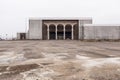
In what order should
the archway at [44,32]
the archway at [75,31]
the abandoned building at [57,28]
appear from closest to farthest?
the abandoned building at [57,28] → the archway at [44,32] → the archway at [75,31]

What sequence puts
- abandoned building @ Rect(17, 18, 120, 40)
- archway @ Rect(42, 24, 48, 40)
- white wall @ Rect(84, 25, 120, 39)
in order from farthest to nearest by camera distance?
archway @ Rect(42, 24, 48, 40), abandoned building @ Rect(17, 18, 120, 40), white wall @ Rect(84, 25, 120, 39)

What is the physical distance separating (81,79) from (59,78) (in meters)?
0.55

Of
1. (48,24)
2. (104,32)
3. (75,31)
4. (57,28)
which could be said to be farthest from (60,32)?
(104,32)

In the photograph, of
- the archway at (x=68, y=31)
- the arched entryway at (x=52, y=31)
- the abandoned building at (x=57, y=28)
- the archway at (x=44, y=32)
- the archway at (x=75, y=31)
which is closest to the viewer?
the abandoned building at (x=57, y=28)

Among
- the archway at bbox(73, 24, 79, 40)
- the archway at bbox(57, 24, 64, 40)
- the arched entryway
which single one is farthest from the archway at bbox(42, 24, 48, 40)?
the archway at bbox(73, 24, 79, 40)

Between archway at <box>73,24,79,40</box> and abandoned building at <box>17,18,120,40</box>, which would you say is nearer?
abandoned building at <box>17,18,120,40</box>

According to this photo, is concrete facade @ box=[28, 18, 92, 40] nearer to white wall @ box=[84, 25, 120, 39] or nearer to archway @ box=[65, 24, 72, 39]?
archway @ box=[65, 24, 72, 39]

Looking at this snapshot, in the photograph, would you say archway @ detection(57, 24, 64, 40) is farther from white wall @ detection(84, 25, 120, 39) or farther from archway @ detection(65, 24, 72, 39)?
white wall @ detection(84, 25, 120, 39)

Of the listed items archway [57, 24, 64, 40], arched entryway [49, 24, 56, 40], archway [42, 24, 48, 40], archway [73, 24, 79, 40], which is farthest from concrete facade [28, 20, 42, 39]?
archway [73, 24, 79, 40]

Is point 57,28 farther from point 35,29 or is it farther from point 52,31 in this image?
point 35,29

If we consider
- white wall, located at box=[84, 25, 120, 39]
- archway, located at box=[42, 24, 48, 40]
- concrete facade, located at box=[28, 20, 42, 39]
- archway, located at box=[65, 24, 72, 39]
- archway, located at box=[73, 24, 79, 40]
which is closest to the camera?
white wall, located at box=[84, 25, 120, 39]

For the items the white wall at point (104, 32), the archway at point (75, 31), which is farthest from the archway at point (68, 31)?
the white wall at point (104, 32)

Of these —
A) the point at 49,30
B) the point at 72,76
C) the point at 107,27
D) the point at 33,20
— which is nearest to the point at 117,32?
the point at 107,27

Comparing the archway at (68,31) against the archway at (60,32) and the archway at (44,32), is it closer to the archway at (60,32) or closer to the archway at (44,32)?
the archway at (60,32)
